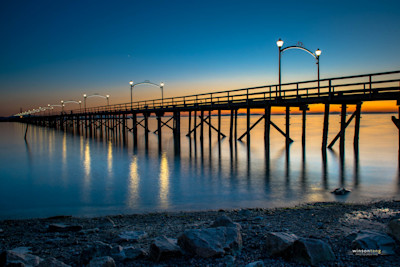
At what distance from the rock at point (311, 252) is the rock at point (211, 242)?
2.93 ft

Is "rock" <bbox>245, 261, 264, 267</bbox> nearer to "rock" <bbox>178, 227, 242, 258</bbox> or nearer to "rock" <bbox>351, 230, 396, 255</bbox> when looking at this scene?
"rock" <bbox>178, 227, 242, 258</bbox>

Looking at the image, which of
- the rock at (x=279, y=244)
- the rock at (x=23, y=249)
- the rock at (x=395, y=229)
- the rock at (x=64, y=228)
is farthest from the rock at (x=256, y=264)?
the rock at (x=64, y=228)

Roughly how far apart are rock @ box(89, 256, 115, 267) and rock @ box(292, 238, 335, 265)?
102 inches

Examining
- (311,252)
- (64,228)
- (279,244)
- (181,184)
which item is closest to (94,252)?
(64,228)

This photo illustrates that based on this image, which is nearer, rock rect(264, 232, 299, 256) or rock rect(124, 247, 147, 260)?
rock rect(264, 232, 299, 256)

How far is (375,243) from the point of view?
4496 mm

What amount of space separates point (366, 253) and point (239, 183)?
8.27m

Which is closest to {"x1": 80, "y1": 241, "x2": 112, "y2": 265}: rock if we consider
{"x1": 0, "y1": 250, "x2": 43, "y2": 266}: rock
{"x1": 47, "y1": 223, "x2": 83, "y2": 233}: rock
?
{"x1": 0, "y1": 250, "x2": 43, "y2": 266}: rock

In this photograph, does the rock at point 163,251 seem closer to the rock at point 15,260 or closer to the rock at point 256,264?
the rock at point 256,264

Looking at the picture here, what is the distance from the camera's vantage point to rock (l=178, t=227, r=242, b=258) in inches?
175

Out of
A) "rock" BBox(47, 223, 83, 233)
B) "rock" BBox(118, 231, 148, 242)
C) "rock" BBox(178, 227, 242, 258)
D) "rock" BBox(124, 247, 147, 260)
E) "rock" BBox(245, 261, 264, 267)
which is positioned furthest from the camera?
"rock" BBox(47, 223, 83, 233)

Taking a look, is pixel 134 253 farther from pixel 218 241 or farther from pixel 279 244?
pixel 279 244

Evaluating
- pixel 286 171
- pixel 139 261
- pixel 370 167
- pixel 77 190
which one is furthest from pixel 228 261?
pixel 370 167

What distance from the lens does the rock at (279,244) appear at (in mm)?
4371
